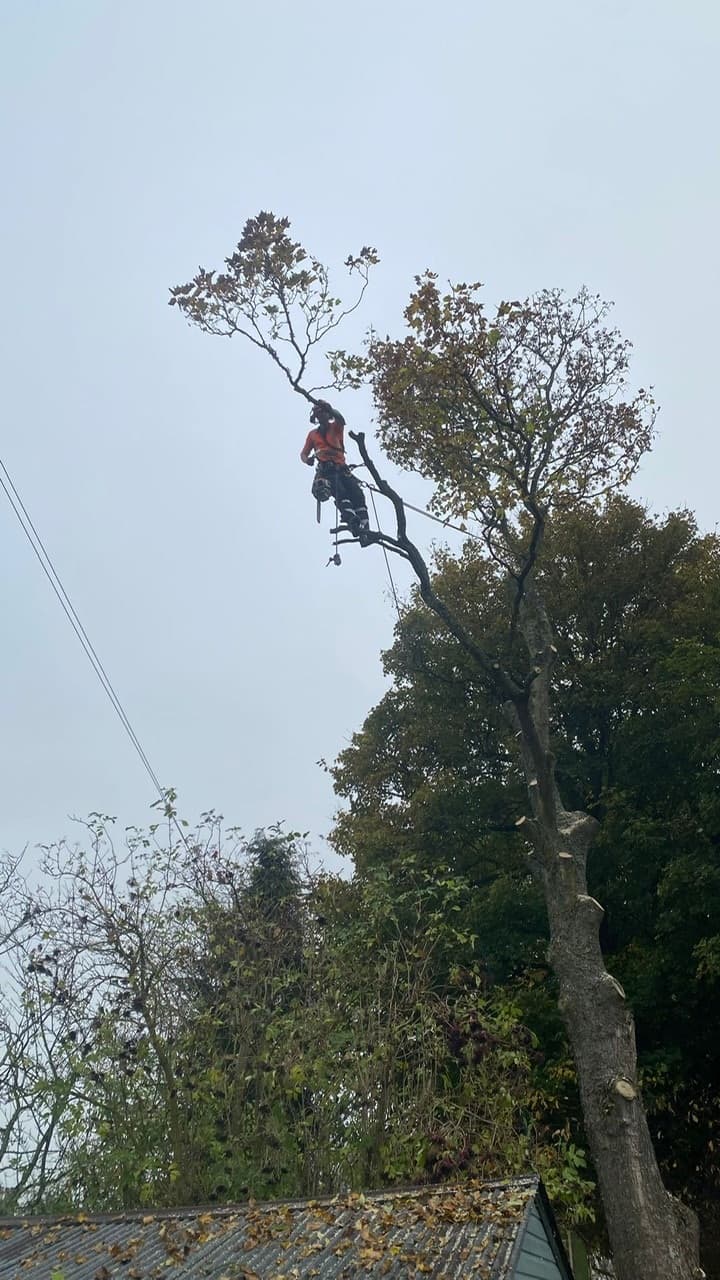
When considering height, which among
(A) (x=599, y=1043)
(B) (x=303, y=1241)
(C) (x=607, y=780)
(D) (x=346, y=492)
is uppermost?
(D) (x=346, y=492)

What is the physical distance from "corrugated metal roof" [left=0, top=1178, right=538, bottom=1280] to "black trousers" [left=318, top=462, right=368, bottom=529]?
5.27 m

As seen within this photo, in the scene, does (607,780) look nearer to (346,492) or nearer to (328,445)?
(346,492)

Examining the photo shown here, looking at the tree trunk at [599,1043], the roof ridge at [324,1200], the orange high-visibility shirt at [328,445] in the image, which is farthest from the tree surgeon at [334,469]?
the roof ridge at [324,1200]

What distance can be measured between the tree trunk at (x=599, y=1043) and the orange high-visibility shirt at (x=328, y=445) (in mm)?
2696

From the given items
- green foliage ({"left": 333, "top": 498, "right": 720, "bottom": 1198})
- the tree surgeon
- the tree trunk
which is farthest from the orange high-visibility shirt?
green foliage ({"left": 333, "top": 498, "right": 720, "bottom": 1198})

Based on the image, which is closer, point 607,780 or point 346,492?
point 346,492

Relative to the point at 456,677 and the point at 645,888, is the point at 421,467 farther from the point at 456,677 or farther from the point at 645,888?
the point at 645,888

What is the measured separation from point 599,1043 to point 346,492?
16.4 ft

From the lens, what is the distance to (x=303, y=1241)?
20.5 feet

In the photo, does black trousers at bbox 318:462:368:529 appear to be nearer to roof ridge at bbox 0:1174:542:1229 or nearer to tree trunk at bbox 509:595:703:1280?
tree trunk at bbox 509:595:703:1280

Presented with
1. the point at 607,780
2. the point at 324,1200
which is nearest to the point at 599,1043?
the point at 324,1200

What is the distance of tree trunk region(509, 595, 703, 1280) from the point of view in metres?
7.75

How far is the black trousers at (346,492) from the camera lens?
941 centimetres

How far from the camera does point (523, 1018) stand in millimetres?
12539
